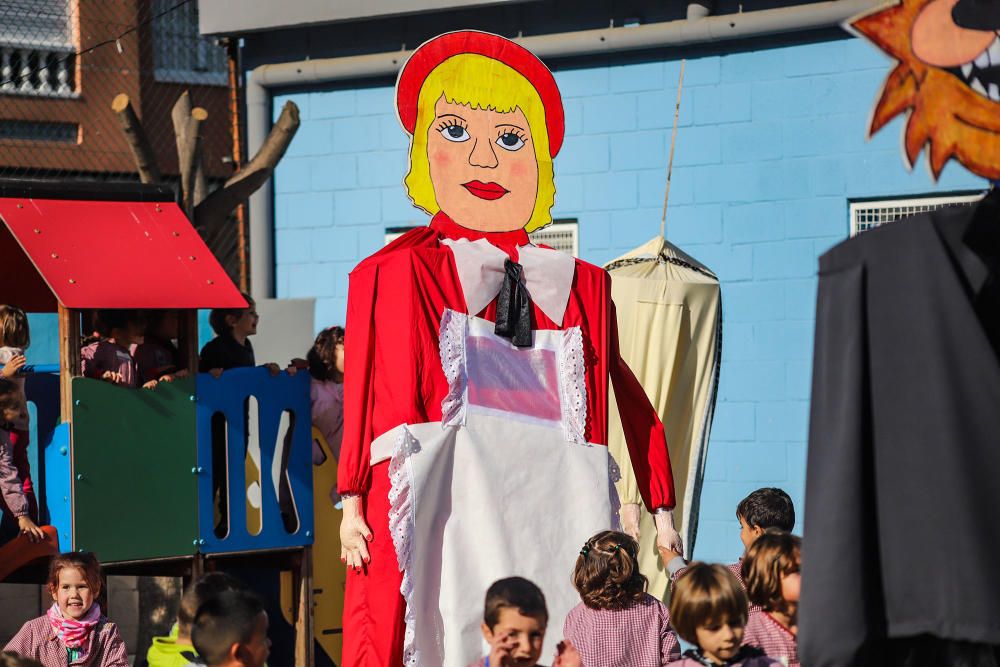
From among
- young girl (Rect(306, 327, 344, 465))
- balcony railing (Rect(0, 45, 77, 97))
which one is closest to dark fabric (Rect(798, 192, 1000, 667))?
young girl (Rect(306, 327, 344, 465))

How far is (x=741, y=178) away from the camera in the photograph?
9.06 m

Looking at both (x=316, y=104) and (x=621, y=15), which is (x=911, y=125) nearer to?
(x=621, y=15)

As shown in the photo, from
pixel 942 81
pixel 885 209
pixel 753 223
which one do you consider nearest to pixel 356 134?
pixel 753 223

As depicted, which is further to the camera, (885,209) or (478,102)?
(885,209)

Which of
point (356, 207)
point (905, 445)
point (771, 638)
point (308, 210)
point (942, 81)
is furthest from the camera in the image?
point (308, 210)

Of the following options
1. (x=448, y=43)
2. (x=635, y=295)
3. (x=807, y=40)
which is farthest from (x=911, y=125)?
(x=807, y=40)

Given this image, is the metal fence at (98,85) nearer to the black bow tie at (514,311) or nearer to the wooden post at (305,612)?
the wooden post at (305,612)

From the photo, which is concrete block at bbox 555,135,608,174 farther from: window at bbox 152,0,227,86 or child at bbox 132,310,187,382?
window at bbox 152,0,227,86

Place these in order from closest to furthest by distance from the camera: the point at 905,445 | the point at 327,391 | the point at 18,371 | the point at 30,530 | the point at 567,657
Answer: the point at 905,445, the point at 567,657, the point at 30,530, the point at 18,371, the point at 327,391

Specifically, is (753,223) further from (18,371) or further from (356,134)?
(18,371)

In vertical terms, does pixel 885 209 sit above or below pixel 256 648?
above

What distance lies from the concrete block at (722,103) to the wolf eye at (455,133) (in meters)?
3.96

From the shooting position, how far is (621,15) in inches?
377

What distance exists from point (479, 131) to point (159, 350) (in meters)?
1.91
